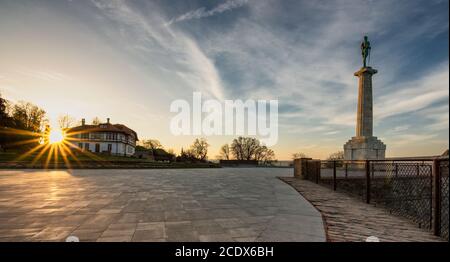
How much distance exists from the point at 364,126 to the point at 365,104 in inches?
89.8

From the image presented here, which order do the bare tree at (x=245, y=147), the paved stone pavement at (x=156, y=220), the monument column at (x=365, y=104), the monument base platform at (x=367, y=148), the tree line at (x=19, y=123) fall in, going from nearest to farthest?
the paved stone pavement at (x=156, y=220), the monument base platform at (x=367, y=148), the monument column at (x=365, y=104), the tree line at (x=19, y=123), the bare tree at (x=245, y=147)

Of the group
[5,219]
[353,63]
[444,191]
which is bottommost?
[5,219]

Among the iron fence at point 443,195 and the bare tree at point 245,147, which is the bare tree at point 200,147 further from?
the iron fence at point 443,195

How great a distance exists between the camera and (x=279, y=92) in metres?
17.1

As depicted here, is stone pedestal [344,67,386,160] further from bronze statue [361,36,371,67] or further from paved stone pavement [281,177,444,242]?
paved stone pavement [281,177,444,242]

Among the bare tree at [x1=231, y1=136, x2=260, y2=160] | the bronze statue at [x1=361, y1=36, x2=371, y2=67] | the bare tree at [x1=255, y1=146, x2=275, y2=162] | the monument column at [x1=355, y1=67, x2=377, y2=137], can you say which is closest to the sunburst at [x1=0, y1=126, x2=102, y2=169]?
the monument column at [x1=355, y1=67, x2=377, y2=137]

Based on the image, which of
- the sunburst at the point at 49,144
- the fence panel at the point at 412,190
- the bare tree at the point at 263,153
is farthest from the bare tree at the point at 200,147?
the fence panel at the point at 412,190

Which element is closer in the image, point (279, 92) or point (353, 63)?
point (279, 92)

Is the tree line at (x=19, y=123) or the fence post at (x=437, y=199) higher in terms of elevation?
the tree line at (x=19, y=123)

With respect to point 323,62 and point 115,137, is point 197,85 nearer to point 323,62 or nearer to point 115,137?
point 323,62

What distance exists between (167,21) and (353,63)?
23352 millimetres

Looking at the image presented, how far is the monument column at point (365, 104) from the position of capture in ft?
72.6

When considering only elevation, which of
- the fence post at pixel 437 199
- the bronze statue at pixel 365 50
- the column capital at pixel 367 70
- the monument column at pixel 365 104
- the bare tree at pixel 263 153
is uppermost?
the bronze statue at pixel 365 50

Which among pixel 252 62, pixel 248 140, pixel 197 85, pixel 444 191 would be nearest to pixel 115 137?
pixel 248 140
